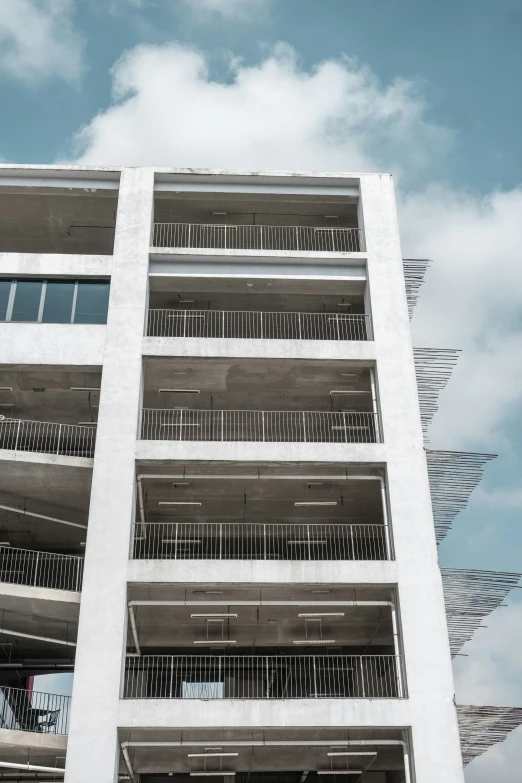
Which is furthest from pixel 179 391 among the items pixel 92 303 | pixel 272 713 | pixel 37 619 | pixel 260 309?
pixel 272 713

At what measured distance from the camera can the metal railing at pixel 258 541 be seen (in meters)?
32.4

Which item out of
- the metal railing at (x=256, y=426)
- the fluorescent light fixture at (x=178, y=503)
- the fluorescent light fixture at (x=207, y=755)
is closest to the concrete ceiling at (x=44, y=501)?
the fluorescent light fixture at (x=178, y=503)

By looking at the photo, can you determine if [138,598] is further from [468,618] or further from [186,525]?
[468,618]

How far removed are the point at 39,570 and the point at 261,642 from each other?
8.74 meters

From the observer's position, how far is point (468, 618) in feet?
93.0

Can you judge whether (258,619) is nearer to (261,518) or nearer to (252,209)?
(261,518)

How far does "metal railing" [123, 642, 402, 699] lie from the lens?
31.3 meters

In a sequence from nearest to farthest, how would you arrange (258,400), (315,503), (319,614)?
(319,614)
(315,503)
(258,400)

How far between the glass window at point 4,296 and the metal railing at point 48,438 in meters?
4.14

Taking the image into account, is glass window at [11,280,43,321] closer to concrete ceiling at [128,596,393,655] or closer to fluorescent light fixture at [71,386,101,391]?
fluorescent light fixture at [71,386,101,391]

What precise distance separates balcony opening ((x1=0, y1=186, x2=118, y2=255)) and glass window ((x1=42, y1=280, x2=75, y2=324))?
14.1 feet

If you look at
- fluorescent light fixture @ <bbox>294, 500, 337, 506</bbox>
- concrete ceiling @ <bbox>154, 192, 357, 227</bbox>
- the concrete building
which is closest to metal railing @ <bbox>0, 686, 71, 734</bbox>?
the concrete building

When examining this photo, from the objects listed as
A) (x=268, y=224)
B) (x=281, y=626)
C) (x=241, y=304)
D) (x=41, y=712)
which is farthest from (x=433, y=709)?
(x=268, y=224)

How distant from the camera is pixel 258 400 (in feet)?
110
